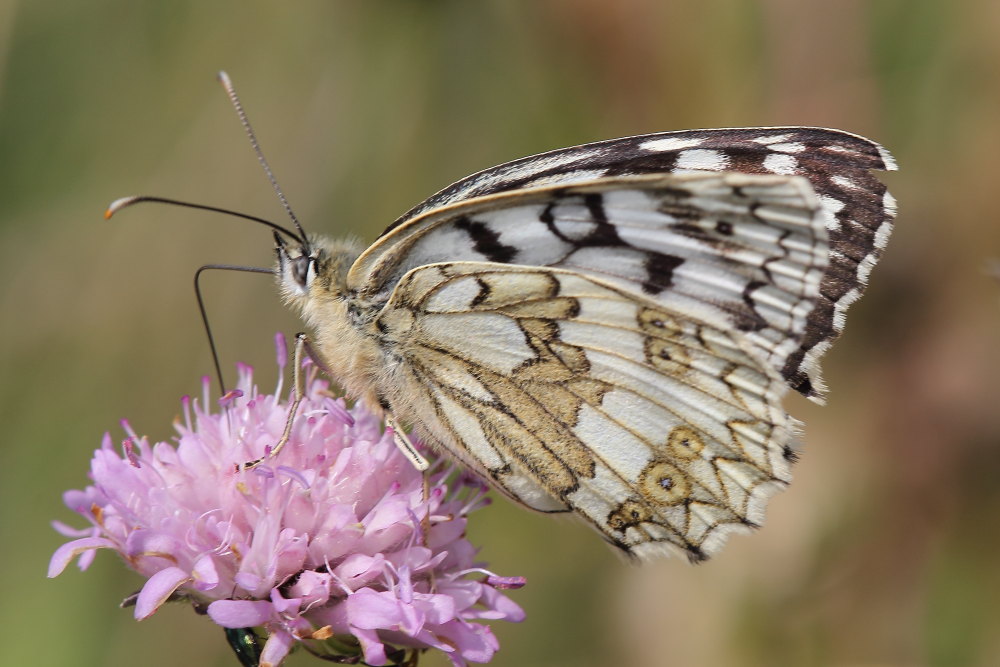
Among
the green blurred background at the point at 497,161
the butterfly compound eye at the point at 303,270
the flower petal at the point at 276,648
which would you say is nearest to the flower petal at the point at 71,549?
the flower petal at the point at 276,648

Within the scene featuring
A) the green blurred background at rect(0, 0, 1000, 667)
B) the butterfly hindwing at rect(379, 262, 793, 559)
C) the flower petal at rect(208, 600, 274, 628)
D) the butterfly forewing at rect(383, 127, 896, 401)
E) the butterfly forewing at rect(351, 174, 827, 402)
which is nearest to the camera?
the flower petal at rect(208, 600, 274, 628)

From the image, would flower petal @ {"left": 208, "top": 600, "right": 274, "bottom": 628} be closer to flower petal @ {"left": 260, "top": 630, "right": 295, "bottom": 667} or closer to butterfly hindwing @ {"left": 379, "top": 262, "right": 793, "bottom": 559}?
flower petal @ {"left": 260, "top": 630, "right": 295, "bottom": 667}

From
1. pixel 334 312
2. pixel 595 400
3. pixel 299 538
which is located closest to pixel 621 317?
pixel 595 400

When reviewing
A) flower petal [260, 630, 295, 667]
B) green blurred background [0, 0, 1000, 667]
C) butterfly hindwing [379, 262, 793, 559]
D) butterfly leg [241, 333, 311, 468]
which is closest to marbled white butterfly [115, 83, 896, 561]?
butterfly hindwing [379, 262, 793, 559]

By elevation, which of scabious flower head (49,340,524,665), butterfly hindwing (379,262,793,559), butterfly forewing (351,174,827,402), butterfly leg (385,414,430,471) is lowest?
scabious flower head (49,340,524,665)

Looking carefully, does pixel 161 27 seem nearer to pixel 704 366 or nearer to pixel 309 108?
pixel 309 108

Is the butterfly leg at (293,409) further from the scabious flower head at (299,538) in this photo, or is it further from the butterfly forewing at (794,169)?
the butterfly forewing at (794,169)
